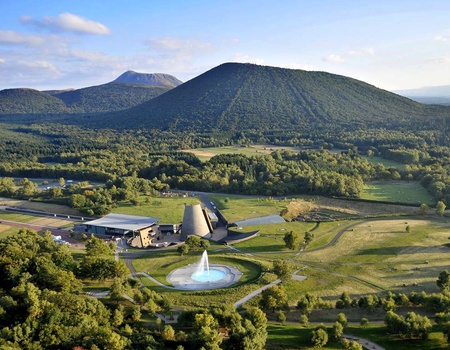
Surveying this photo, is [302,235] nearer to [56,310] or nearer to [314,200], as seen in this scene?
[314,200]

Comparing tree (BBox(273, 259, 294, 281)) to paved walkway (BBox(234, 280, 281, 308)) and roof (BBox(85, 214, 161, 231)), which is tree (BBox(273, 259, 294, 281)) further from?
roof (BBox(85, 214, 161, 231))

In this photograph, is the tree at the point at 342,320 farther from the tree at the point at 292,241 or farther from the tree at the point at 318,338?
the tree at the point at 292,241

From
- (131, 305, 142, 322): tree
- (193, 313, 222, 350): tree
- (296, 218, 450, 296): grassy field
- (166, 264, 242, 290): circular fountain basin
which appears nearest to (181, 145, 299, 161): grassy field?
(296, 218, 450, 296): grassy field

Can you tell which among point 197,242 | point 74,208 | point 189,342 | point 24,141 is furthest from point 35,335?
point 24,141

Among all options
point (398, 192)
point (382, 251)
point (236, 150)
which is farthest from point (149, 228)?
point (236, 150)

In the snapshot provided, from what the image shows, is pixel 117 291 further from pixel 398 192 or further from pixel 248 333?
pixel 398 192

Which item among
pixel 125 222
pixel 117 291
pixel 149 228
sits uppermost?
pixel 125 222

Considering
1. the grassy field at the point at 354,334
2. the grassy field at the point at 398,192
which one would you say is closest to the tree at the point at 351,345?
the grassy field at the point at 354,334
